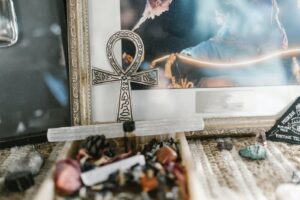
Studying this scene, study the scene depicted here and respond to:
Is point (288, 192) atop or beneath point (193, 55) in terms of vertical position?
beneath

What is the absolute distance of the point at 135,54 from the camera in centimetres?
71

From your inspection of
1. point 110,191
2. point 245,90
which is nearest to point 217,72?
point 245,90

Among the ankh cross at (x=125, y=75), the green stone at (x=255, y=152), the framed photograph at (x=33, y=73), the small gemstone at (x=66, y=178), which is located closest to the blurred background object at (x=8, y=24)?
the framed photograph at (x=33, y=73)

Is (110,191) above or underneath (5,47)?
underneath

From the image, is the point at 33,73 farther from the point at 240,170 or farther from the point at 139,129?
the point at 240,170

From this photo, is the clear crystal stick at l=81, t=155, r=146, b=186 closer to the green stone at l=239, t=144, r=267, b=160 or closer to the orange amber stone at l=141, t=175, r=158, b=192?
the orange amber stone at l=141, t=175, r=158, b=192

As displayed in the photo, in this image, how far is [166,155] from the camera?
581 millimetres

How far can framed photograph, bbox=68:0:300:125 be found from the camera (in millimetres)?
703

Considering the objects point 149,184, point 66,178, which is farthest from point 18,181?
point 149,184

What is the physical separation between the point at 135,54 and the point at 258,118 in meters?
0.26

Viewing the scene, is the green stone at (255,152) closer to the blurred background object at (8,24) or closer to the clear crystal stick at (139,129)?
the clear crystal stick at (139,129)

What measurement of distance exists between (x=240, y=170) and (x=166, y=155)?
0.42 ft

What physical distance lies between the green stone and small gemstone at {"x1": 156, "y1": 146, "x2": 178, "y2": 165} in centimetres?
14

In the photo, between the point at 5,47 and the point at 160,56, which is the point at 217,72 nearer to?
the point at 160,56
